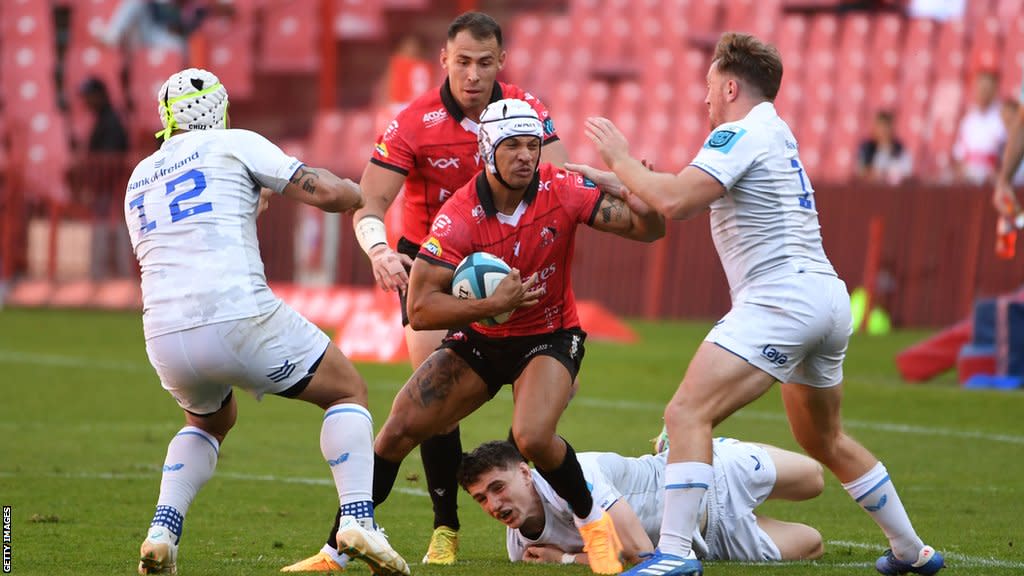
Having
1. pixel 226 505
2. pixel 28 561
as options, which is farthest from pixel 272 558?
pixel 226 505

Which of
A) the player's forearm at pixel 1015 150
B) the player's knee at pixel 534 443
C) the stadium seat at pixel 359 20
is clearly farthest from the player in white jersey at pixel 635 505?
the stadium seat at pixel 359 20

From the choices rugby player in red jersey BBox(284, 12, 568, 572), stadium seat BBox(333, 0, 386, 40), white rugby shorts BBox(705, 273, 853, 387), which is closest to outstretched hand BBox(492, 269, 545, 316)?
white rugby shorts BBox(705, 273, 853, 387)

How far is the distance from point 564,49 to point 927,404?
14.5m

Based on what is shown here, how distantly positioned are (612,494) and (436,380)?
99 cm

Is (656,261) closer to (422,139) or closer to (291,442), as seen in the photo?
(291,442)

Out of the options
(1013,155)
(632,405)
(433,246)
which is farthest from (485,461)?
(1013,155)

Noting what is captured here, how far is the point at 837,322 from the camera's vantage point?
267 inches

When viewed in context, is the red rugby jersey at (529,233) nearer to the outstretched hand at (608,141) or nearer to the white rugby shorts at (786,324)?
the outstretched hand at (608,141)

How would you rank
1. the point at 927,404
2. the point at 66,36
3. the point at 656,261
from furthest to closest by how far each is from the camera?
the point at 66,36
the point at 656,261
the point at 927,404

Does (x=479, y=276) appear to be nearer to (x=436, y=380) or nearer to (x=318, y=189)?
(x=436, y=380)

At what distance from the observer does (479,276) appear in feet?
23.4

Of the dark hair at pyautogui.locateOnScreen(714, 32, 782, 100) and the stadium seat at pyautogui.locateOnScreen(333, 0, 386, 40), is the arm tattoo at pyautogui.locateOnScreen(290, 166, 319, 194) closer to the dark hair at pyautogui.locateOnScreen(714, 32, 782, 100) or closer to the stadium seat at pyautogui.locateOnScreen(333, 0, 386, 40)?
the dark hair at pyautogui.locateOnScreen(714, 32, 782, 100)

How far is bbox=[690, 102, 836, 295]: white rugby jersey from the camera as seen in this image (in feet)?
21.9

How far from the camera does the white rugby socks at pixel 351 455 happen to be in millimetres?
6867
